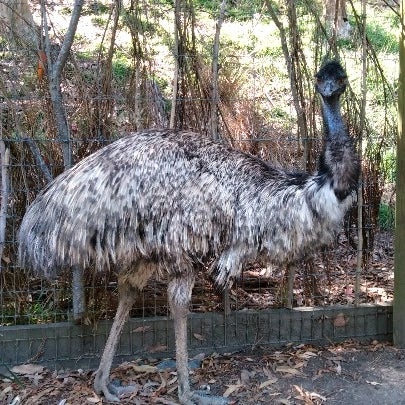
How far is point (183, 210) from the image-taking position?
3.10 metres

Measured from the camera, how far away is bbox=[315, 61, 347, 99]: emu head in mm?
3286

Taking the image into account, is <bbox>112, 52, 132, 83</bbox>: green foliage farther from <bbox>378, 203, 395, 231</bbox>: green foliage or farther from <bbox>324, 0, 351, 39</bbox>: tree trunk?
<bbox>378, 203, 395, 231</bbox>: green foliage

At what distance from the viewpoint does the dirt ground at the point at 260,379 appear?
11.2 ft

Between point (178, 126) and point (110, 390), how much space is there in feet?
4.93

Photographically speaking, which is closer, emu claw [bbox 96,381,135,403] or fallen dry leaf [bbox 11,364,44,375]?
emu claw [bbox 96,381,135,403]

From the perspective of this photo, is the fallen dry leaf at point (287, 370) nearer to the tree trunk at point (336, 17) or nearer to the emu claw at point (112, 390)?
the emu claw at point (112, 390)

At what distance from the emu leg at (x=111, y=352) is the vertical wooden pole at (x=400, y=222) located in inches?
60.5

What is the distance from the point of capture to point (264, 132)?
14.2ft

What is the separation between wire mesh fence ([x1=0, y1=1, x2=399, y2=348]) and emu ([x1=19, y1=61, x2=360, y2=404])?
53cm

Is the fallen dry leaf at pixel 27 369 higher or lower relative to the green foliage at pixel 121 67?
lower

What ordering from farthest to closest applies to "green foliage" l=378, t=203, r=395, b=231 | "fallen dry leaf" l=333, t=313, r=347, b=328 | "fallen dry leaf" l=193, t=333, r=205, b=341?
"green foliage" l=378, t=203, r=395, b=231 < "fallen dry leaf" l=333, t=313, r=347, b=328 < "fallen dry leaf" l=193, t=333, r=205, b=341

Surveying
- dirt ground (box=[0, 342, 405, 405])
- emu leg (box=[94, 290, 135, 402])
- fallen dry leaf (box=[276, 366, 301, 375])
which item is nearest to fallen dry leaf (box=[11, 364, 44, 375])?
dirt ground (box=[0, 342, 405, 405])

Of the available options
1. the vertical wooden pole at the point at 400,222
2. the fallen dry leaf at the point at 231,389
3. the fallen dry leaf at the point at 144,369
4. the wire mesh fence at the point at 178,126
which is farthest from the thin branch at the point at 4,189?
the vertical wooden pole at the point at 400,222

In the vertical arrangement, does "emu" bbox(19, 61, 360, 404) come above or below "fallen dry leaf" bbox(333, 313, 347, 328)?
above
